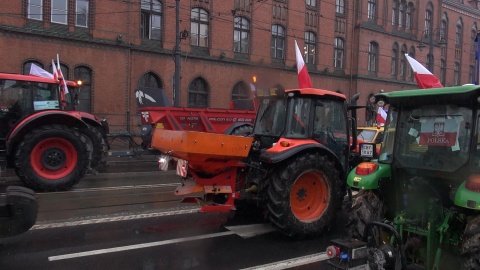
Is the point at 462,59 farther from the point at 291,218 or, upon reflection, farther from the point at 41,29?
the point at 291,218

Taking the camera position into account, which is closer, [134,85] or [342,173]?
[342,173]

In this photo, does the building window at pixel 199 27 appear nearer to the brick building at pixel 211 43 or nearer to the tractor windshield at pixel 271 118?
the brick building at pixel 211 43

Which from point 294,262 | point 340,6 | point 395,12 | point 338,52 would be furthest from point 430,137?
point 395,12

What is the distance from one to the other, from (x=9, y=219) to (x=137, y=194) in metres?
5.25

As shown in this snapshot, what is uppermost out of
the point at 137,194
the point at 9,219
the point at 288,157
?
the point at 288,157

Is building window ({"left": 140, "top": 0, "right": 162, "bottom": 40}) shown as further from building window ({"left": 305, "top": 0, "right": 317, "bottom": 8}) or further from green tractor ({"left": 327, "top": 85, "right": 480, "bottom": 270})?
green tractor ({"left": 327, "top": 85, "right": 480, "bottom": 270})

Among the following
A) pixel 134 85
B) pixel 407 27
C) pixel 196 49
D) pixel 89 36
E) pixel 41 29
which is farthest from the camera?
pixel 407 27

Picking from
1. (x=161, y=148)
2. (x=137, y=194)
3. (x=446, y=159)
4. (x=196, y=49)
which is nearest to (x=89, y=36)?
(x=196, y=49)

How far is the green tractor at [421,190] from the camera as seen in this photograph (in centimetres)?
350

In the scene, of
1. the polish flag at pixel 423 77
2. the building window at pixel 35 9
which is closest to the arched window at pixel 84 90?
the building window at pixel 35 9

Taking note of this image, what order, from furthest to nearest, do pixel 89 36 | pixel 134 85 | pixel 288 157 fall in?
pixel 134 85 → pixel 89 36 → pixel 288 157

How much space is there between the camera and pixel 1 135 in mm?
9430

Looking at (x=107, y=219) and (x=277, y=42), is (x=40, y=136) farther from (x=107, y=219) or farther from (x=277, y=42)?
(x=277, y=42)

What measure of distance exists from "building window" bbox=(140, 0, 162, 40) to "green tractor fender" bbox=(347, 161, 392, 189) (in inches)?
792
